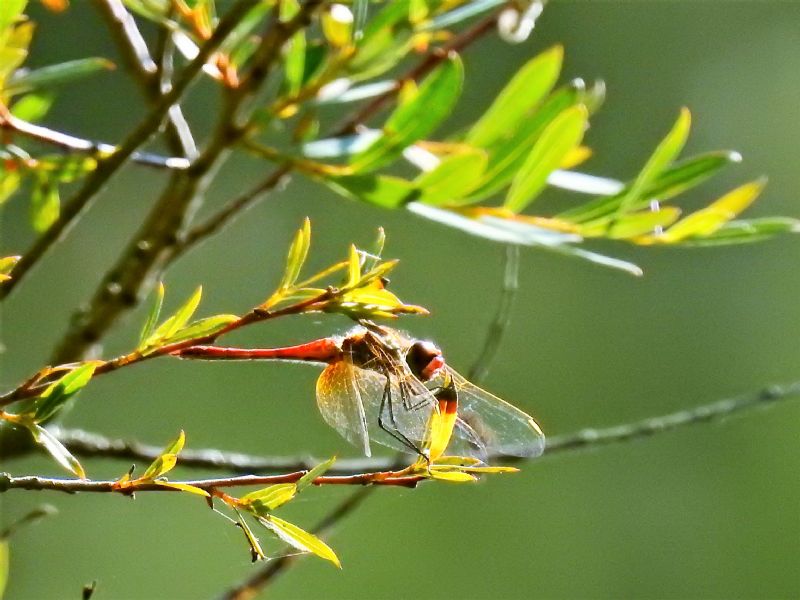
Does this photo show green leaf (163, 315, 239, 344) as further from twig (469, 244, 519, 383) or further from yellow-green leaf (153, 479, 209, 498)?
twig (469, 244, 519, 383)

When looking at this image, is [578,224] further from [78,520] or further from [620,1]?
[620,1]

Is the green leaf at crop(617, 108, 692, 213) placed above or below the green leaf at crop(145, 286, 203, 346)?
above

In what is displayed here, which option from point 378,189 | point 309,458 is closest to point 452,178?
point 378,189

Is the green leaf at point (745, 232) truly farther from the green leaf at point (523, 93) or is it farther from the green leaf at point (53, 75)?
the green leaf at point (53, 75)

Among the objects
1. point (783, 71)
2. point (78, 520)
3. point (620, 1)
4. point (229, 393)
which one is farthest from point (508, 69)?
point (78, 520)

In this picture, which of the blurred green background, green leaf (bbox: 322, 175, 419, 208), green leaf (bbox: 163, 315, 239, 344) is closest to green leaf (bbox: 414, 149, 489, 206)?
green leaf (bbox: 322, 175, 419, 208)

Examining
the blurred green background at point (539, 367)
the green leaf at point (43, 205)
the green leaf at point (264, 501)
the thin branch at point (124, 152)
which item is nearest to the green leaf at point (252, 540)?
the green leaf at point (264, 501)
